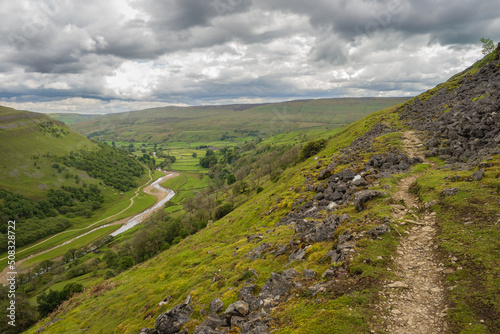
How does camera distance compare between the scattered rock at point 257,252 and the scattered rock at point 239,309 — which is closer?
the scattered rock at point 239,309

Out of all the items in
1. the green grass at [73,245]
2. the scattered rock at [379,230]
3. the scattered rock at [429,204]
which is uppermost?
the scattered rock at [429,204]

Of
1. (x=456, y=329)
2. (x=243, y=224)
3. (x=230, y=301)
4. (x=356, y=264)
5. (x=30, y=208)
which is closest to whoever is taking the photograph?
(x=456, y=329)

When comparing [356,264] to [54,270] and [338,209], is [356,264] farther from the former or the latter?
[54,270]

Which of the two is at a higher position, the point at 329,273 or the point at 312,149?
the point at 329,273

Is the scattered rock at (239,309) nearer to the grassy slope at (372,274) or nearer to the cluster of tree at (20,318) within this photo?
the grassy slope at (372,274)

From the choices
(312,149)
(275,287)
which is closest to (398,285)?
(275,287)

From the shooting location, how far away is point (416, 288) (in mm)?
13305

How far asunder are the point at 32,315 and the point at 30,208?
14583 centimetres

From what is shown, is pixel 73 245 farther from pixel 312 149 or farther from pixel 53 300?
pixel 312 149

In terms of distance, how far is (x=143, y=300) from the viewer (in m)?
33.2

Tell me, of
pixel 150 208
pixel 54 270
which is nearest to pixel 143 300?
pixel 54 270

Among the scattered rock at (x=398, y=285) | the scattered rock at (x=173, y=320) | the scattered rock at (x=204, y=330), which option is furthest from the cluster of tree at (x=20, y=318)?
the scattered rock at (x=398, y=285)

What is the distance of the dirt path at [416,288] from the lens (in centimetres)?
1128

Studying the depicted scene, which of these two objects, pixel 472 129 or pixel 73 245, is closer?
pixel 472 129
